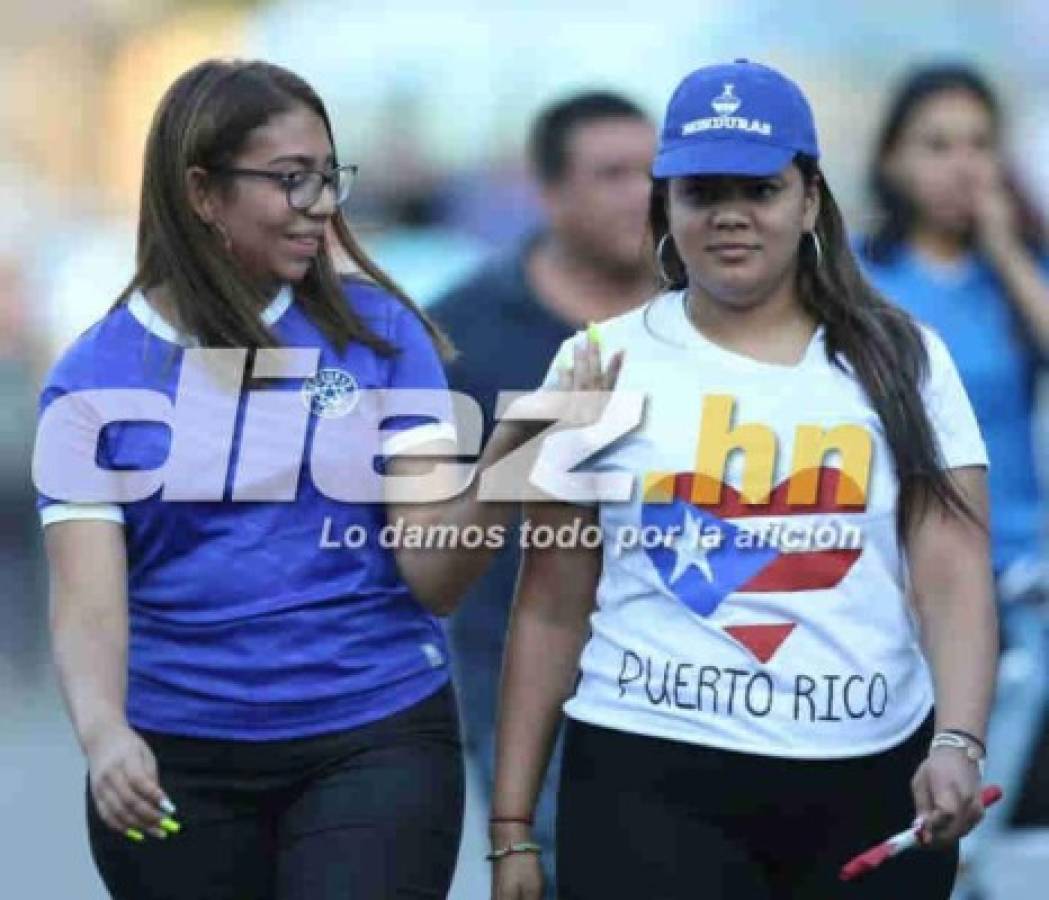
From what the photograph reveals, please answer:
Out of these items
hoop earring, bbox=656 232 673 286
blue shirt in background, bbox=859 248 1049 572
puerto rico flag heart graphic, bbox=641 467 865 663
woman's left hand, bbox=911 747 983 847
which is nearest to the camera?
woman's left hand, bbox=911 747 983 847

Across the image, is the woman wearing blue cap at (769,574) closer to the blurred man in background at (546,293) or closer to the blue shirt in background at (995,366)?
the blurred man in background at (546,293)

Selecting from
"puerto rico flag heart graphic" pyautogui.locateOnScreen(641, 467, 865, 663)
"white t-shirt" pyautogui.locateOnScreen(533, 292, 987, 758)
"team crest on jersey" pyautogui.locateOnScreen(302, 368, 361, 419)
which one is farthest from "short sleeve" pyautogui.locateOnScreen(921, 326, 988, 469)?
"team crest on jersey" pyautogui.locateOnScreen(302, 368, 361, 419)

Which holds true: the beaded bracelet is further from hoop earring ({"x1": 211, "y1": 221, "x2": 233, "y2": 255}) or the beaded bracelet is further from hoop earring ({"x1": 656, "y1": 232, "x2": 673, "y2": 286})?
hoop earring ({"x1": 211, "y1": 221, "x2": 233, "y2": 255})

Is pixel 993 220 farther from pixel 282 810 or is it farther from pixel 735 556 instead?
pixel 282 810

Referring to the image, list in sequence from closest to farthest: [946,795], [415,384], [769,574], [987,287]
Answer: [946,795], [769,574], [415,384], [987,287]

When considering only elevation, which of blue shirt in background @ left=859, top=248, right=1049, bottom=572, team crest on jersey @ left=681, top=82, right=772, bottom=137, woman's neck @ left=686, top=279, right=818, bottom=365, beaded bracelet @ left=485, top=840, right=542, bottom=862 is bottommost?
beaded bracelet @ left=485, top=840, right=542, bottom=862

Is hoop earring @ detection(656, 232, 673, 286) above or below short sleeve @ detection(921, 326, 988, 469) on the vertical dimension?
above

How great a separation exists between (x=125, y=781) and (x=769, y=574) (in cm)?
98

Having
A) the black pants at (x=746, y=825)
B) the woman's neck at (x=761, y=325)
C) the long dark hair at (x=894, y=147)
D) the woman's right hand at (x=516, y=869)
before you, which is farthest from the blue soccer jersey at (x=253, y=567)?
the long dark hair at (x=894, y=147)

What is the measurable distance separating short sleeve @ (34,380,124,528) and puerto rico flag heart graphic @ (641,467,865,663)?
2.67 ft

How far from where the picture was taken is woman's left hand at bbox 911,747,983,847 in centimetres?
443

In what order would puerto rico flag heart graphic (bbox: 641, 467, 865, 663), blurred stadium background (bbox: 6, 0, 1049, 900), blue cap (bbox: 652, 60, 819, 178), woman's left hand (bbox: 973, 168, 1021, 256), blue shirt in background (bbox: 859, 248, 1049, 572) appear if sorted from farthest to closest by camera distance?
blurred stadium background (bbox: 6, 0, 1049, 900), woman's left hand (bbox: 973, 168, 1021, 256), blue shirt in background (bbox: 859, 248, 1049, 572), blue cap (bbox: 652, 60, 819, 178), puerto rico flag heart graphic (bbox: 641, 467, 865, 663)

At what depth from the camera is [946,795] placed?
442 centimetres

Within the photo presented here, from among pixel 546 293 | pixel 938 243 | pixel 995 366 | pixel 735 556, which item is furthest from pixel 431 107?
pixel 735 556
